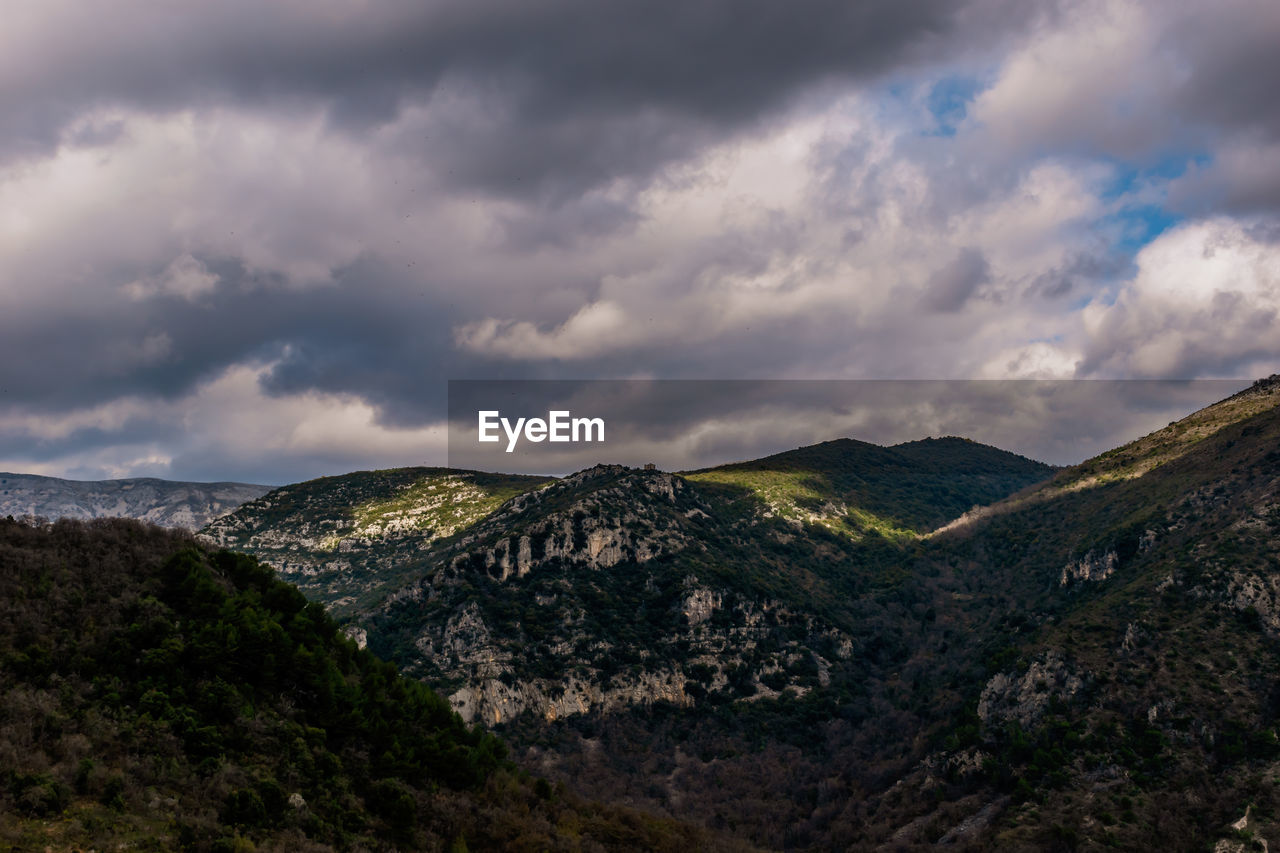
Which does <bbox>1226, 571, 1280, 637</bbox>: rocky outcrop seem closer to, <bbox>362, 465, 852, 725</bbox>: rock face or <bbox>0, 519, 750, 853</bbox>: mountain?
<bbox>362, 465, 852, 725</bbox>: rock face

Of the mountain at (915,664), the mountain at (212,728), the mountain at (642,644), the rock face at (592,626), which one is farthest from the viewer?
the rock face at (592,626)

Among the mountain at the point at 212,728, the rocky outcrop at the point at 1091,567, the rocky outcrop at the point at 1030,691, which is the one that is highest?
the mountain at the point at 212,728

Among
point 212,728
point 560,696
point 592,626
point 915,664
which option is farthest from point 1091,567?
point 212,728

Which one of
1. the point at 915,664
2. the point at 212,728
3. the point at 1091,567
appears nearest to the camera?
the point at 212,728

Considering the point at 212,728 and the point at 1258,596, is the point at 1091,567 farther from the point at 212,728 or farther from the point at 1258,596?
the point at 212,728

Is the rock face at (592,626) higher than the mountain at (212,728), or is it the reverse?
the mountain at (212,728)

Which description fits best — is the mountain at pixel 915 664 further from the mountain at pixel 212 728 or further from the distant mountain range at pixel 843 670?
the mountain at pixel 212 728

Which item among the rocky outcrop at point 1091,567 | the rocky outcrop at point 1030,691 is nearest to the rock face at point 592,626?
the rocky outcrop at point 1030,691

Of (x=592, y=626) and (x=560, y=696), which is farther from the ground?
(x=592, y=626)

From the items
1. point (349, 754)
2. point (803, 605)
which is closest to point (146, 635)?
point (349, 754)
